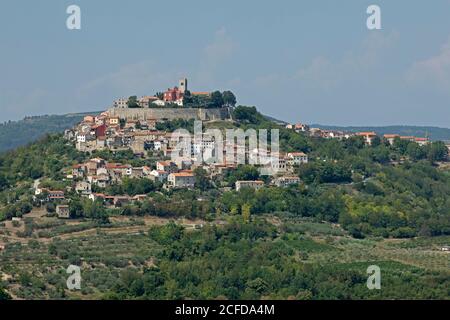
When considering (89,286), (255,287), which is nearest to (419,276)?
(255,287)

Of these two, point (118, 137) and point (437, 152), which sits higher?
point (118, 137)

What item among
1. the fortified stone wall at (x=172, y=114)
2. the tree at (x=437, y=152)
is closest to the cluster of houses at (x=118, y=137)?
the fortified stone wall at (x=172, y=114)

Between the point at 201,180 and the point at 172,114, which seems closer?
the point at 201,180

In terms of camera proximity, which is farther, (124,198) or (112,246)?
(124,198)

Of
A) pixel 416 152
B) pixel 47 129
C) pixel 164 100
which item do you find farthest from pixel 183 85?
pixel 47 129

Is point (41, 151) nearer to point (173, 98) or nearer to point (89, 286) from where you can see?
point (173, 98)

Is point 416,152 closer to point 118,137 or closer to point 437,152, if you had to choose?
point 437,152
